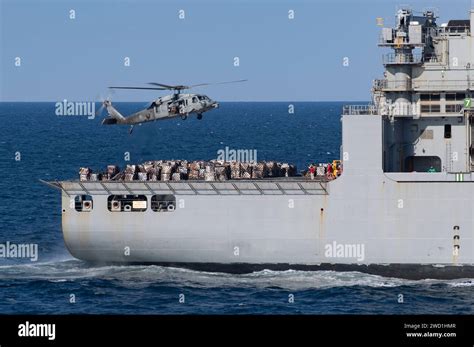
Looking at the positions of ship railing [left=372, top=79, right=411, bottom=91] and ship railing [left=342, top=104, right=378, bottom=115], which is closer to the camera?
ship railing [left=342, top=104, right=378, bottom=115]

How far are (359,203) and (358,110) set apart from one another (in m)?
3.67

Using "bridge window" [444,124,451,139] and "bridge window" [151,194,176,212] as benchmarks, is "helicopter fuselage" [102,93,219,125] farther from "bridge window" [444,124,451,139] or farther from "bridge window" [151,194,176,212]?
"bridge window" [444,124,451,139]

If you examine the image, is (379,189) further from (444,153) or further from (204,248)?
(204,248)

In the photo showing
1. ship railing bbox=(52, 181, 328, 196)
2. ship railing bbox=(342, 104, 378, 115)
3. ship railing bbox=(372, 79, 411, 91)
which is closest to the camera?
ship railing bbox=(52, 181, 328, 196)

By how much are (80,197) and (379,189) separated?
38.4 feet

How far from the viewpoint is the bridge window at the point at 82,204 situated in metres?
46.9

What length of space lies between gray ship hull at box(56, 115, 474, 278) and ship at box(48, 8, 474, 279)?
0.04 m

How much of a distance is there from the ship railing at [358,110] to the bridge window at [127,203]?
848 centimetres

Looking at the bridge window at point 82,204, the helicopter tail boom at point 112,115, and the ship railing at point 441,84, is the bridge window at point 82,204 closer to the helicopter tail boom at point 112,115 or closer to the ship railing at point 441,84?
the helicopter tail boom at point 112,115

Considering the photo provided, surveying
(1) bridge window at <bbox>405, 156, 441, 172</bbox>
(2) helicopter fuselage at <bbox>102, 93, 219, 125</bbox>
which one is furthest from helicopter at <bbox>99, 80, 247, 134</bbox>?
(1) bridge window at <bbox>405, 156, 441, 172</bbox>

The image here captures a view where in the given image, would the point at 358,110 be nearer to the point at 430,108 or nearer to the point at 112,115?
the point at 430,108

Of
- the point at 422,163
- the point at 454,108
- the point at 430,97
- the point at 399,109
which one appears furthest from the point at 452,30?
the point at 422,163

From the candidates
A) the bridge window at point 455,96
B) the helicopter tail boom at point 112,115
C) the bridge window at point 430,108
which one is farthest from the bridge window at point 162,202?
the bridge window at point 455,96

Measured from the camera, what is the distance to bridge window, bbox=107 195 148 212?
46.6 metres
